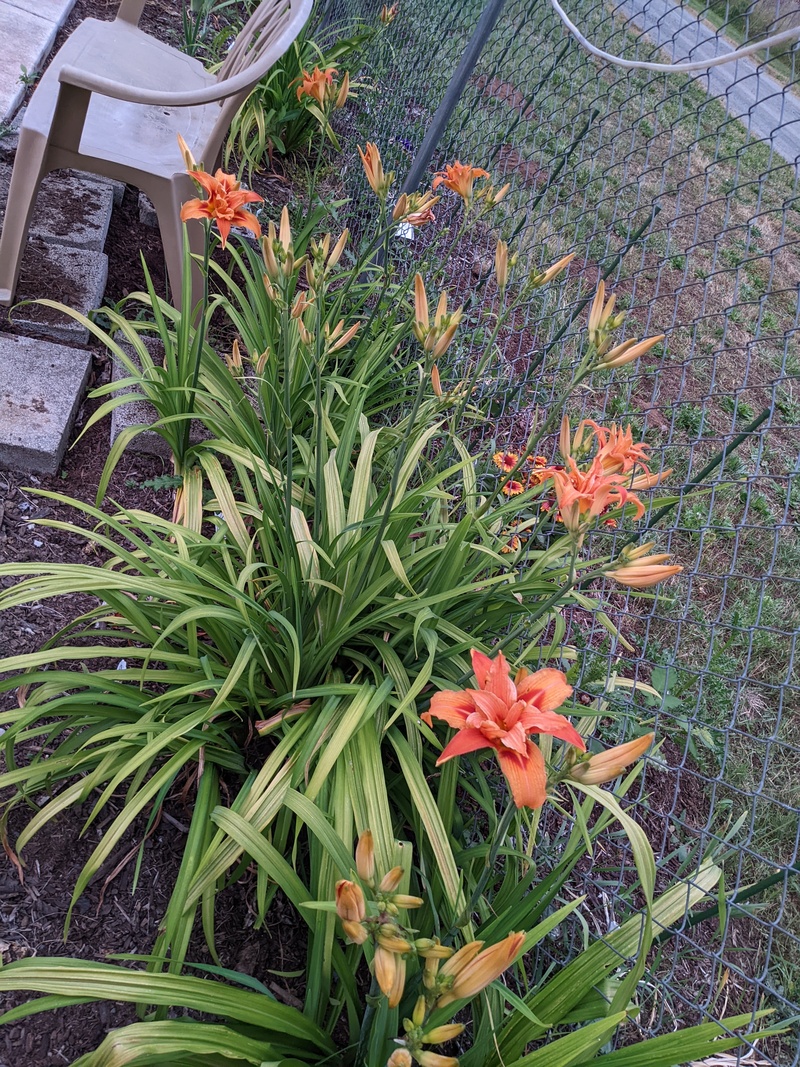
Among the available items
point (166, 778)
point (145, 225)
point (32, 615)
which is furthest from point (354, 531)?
point (145, 225)

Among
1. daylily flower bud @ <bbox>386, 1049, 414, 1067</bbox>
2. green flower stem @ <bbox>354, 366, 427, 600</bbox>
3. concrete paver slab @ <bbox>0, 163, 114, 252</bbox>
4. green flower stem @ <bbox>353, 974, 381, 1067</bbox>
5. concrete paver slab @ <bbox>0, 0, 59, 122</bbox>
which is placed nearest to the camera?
daylily flower bud @ <bbox>386, 1049, 414, 1067</bbox>

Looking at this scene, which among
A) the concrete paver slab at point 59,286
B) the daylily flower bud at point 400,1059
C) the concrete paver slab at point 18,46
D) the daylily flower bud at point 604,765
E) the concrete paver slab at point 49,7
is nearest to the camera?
the daylily flower bud at point 400,1059

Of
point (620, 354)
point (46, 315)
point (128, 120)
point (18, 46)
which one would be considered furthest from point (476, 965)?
point (18, 46)

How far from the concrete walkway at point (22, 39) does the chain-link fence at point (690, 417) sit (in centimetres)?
147

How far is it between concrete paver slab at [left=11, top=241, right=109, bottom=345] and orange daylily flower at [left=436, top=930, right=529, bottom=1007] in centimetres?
217

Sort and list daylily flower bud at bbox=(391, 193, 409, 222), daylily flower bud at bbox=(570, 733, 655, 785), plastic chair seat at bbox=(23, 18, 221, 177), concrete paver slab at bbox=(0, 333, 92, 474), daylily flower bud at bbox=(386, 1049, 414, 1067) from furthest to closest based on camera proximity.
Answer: plastic chair seat at bbox=(23, 18, 221, 177) → concrete paver slab at bbox=(0, 333, 92, 474) → daylily flower bud at bbox=(391, 193, 409, 222) → daylily flower bud at bbox=(570, 733, 655, 785) → daylily flower bud at bbox=(386, 1049, 414, 1067)

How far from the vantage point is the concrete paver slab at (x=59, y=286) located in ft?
7.52

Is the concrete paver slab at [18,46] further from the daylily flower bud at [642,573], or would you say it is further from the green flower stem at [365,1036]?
the green flower stem at [365,1036]

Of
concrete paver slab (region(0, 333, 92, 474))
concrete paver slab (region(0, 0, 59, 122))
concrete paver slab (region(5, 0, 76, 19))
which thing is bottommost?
concrete paver slab (region(0, 333, 92, 474))

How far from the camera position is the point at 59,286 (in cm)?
239

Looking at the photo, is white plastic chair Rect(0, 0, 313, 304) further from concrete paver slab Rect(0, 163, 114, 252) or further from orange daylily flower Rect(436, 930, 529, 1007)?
orange daylily flower Rect(436, 930, 529, 1007)

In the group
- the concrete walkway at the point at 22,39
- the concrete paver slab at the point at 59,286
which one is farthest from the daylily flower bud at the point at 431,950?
the concrete walkway at the point at 22,39

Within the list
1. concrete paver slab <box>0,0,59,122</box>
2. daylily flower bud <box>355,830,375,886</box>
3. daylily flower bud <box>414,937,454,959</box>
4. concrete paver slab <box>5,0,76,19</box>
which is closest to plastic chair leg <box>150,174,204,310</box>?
concrete paver slab <box>0,0,59,122</box>

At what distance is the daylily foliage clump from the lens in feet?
3.13
